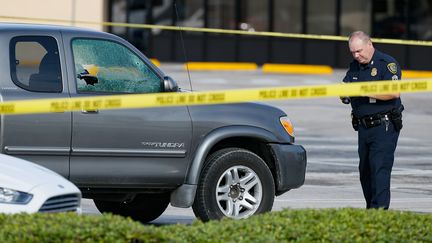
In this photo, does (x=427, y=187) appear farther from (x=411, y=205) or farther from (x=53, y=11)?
(x=53, y=11)

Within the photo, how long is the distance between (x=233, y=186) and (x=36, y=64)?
1.95 meters

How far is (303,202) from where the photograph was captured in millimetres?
12742

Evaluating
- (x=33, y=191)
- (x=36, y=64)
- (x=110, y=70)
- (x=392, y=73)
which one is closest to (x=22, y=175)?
(x=33, y=191)

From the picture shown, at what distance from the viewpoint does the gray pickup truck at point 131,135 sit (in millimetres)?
9781

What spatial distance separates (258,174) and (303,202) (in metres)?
2.21

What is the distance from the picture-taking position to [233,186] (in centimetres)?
1055

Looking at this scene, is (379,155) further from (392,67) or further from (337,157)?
(337,157)

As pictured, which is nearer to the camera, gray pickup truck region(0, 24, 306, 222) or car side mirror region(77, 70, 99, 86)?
gray pickup truck region(0, 24, 306, 222)

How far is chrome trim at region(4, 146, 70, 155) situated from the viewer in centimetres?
959

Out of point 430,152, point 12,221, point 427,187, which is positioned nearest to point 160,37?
point 430,152

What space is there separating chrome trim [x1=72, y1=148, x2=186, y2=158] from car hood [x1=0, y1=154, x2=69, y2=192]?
1.21 m

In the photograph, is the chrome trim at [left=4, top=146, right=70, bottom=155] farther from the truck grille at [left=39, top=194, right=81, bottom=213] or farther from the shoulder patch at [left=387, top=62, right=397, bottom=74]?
the shoulder patch at [left=387, top=62, right=397, bottom=74]

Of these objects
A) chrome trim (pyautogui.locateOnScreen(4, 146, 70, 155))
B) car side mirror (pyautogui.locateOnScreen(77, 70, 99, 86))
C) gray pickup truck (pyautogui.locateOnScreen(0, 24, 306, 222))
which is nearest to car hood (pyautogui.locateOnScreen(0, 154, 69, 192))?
chrome trim (pyautogui.locateOnScreen(4, 146, 70, 155))

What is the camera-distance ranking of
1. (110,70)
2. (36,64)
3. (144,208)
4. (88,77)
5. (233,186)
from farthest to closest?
(144,208), (233,186), (110,70), (88,77), (36,64)
